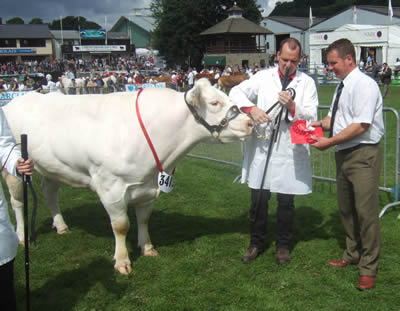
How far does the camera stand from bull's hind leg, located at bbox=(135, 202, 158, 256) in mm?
4949

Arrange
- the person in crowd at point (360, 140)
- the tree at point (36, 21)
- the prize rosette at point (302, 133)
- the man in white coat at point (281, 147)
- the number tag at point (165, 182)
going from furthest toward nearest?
1. the tree at point (36, 21)
2. the number tag at point (165, 182)
3. the man in white coat at point (281, 147)
4. the prize rosette at point (302, 133)
5. the person in crowd at point (360, 140)

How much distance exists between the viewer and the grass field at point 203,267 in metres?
3.93

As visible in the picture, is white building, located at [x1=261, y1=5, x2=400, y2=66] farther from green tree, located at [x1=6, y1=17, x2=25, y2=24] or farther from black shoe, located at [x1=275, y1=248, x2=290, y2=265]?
green tree, located at [x1=6, y1=17, x2=25, y2=24]

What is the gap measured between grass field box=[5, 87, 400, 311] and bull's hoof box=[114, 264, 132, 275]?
6 cm

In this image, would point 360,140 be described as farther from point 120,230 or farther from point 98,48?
point 98,48

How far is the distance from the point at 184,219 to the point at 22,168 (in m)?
3.64

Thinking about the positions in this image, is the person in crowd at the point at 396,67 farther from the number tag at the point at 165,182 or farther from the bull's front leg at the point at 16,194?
the bull's front leg at the point at 16,194

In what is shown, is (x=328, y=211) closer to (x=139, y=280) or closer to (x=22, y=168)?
Result: (x=139, y=280)

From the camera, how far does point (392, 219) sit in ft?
18.6

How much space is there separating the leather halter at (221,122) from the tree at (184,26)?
178ft

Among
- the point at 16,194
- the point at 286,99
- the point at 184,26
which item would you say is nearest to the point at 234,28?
the point at 184,26

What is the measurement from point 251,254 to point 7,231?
2.81 meters

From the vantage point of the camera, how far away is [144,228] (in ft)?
16.4

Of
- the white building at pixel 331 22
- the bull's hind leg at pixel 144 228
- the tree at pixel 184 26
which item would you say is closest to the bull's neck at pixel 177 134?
A: the bull's hind leg at pixel 144 228
